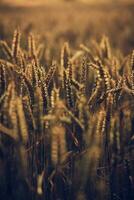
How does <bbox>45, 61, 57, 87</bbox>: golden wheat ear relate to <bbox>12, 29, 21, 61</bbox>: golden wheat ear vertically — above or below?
below

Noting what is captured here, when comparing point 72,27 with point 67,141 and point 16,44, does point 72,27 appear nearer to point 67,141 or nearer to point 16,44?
point 16,44

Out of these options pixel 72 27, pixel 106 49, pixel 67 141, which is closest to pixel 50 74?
pixel 67 141

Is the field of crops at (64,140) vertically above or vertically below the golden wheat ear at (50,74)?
below

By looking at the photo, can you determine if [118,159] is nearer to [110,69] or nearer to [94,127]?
[94,127]

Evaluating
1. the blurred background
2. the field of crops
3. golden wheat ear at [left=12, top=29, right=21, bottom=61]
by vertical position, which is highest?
the blurred background

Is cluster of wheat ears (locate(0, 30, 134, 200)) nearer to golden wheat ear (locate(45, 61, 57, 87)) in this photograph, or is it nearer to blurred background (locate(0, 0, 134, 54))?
golden wheat ear (locate(45, 61, 57, 87))

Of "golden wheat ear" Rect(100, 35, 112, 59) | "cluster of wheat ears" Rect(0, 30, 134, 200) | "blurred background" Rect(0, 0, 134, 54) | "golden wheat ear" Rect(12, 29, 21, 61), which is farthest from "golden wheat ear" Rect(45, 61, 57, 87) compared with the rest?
"blurred background" Rect(0, 0, 134, 54)

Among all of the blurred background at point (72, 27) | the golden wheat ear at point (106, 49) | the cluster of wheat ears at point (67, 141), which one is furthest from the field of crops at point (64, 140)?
the blurred background at point (72, 27)

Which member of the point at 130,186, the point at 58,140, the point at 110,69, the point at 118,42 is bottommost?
the point at 130,186

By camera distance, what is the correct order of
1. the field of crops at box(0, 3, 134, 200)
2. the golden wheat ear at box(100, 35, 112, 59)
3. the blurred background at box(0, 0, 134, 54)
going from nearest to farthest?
the field of crops at box(0, 3, 134, 200) < the golden wheat ear at box(100, 35, 112, 59) < the blurred background at box(0, 0, 134, 54)

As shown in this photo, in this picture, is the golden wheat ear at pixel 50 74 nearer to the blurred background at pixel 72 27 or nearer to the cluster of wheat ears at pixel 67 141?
the cluster of wheat ears at pixel 67 141

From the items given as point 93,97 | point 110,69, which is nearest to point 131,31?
point 110,69
